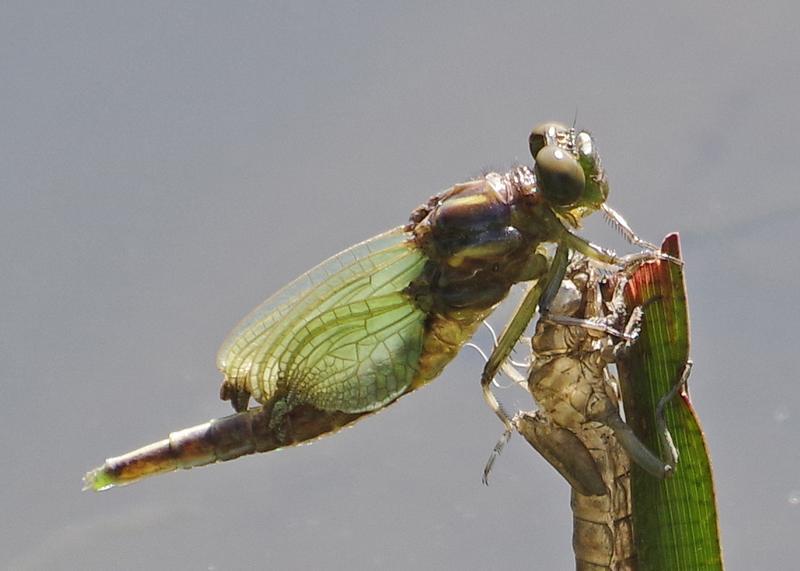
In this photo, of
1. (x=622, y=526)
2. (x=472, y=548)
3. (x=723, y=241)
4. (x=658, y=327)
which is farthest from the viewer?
(x=723, y=241)

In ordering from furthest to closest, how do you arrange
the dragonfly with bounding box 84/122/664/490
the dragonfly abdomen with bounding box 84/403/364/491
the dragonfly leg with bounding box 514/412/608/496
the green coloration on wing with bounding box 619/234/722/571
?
the dragonfly abdomen with bounding box 84/403/364/491
the dragonfly leg with bounding box 514/412/608/496
the dragonfly with bounding box 84/122/664/490
the green coloration on wing with bounding box 619/234/722/571

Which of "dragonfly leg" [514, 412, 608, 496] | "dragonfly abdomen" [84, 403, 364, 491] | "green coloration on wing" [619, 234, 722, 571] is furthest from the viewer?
"dragonfly abdomen" [84, 403, 364, 491]

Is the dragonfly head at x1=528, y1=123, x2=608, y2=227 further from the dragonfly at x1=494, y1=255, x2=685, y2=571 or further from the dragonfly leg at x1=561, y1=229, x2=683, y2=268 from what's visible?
the dragonfly at x1=494, y1=255, x2=685, y2=571

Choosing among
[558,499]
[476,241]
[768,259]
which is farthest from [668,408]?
A: [768,259]

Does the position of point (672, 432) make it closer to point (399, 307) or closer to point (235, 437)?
point (399, 307)

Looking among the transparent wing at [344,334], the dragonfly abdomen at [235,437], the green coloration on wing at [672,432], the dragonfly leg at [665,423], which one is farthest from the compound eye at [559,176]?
the dragonfly abdomen at [235,437]

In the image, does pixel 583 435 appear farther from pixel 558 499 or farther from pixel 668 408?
pixel 558 499

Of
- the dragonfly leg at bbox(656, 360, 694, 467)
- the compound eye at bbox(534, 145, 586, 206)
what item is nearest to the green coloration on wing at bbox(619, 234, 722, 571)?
the dragonfly leg at bbox(656, 360, 694, 467)
